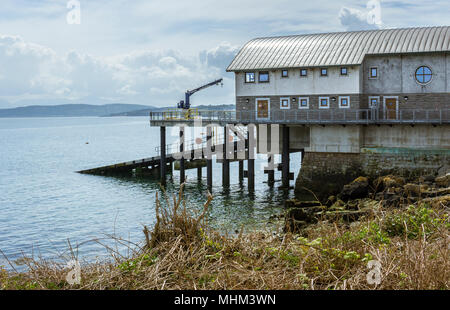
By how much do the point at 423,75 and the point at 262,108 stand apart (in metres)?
10.8

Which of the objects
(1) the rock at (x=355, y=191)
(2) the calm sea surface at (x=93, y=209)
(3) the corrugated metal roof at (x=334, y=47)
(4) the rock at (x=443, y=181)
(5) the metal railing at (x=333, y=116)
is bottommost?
(2) the calm sea surface at (x=93, y=209)

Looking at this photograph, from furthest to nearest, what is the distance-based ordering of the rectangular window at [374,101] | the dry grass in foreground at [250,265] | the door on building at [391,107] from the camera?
the rectangular window at [374,101] → the door on building at [391,107] → the dry grass in foreground at [250,265]

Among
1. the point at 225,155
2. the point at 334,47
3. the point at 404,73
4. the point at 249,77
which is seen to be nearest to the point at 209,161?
the point at 225,155

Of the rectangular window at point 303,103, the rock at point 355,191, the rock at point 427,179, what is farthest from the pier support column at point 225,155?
the rock at point 427,179

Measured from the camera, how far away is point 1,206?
37.1 m

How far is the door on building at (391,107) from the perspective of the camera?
1361 inches

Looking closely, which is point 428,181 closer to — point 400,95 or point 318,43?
point 400,95

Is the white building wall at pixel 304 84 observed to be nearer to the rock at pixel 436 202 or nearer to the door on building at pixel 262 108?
the door on building at pixel 262 108

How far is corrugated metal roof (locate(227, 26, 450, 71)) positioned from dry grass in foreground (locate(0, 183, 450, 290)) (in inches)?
1070

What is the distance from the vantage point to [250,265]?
854 cm

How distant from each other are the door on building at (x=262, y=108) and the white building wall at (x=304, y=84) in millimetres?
493

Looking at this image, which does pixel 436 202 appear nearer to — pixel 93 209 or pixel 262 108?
pixel 262 108

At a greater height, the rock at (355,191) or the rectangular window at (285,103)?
the rectangular window at (285,103)

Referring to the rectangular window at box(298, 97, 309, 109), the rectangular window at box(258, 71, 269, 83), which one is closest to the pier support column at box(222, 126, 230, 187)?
the rectangular window at box(258, 71, 269, 83)
